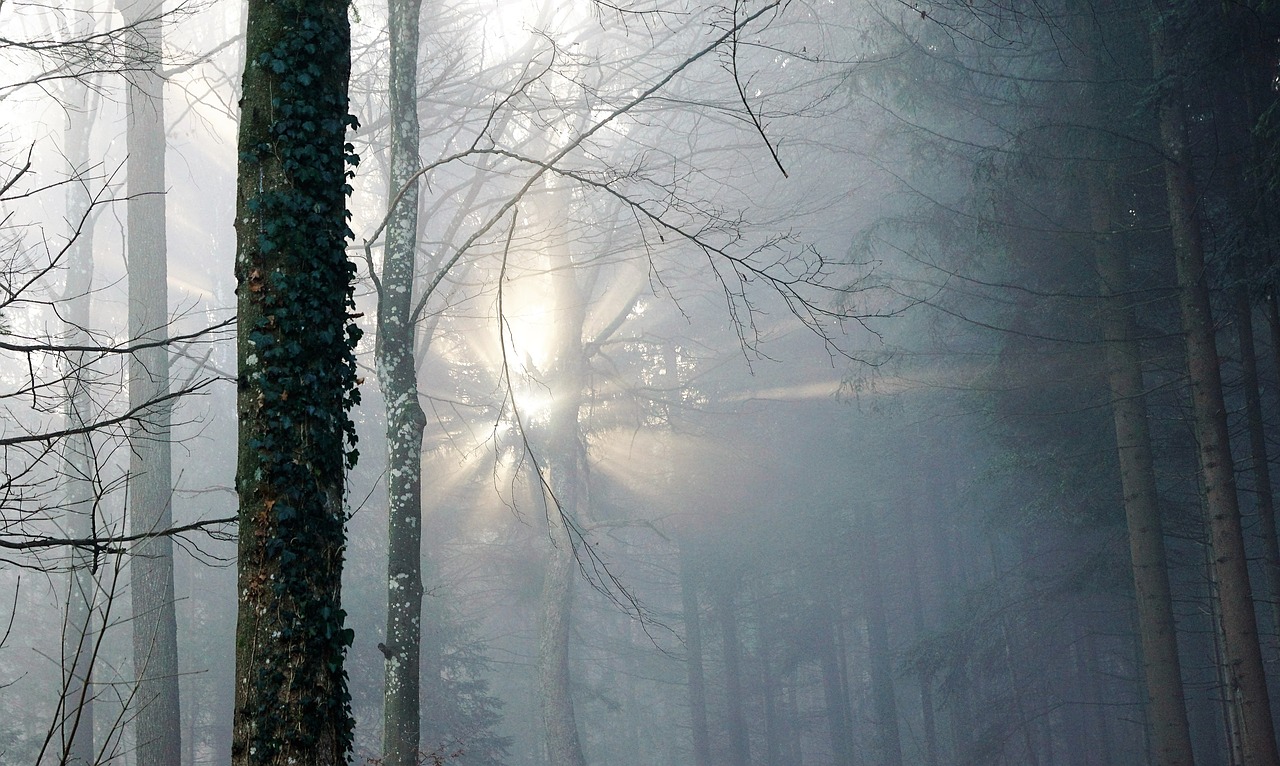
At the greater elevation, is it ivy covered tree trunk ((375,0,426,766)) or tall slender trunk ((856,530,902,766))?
ivy covered tree trunk ((375,0,426,766))

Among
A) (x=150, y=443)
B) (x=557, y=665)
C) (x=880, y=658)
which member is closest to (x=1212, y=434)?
(x=150, y=443)

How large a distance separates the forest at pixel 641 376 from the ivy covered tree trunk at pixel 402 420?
0.04 m

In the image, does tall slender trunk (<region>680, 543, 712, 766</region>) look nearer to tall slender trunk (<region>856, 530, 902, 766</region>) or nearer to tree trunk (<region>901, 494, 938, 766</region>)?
tall slender trunk (<region>856, 530, 902, 766</region>)

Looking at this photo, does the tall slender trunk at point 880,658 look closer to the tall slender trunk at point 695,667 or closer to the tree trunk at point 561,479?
the tall slender trunk at point 695,667

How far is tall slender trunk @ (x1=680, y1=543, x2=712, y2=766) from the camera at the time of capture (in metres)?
24.0

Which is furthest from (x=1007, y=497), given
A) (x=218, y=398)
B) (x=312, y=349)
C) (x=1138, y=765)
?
(x=218, y=398)

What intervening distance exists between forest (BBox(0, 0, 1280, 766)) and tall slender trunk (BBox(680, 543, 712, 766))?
215 millimetres

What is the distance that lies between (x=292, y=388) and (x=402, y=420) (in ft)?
11.3

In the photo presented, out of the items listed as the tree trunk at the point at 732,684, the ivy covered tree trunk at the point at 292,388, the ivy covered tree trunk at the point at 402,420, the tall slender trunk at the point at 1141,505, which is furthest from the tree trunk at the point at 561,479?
the ivy covered tree trunk at the point at 292,388

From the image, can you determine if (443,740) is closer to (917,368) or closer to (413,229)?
(917,368)

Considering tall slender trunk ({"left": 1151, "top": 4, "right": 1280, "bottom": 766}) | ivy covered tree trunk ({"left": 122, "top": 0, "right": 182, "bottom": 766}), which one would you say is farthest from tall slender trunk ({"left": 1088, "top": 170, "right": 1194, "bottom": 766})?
ivy covered tree trunk ({"left": 122, "top": 0, "right": 182, "bottom": 766})

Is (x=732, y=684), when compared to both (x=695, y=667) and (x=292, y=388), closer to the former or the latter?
(x=695, y=667)

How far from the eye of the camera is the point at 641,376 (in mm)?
27422

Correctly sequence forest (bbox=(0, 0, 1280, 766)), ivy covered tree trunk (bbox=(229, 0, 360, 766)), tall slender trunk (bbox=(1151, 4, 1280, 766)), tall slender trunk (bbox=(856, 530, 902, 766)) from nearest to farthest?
ivy covered tree trunk (bbox=(229, 0, 360, 766)) < forest (bbox=(0, 0, 1280, 766)) < tall slender trunk (bbox=(1151, 4, 1280, 766)) < tall slender trunk (bbox=(856, 530, 902, 766))
